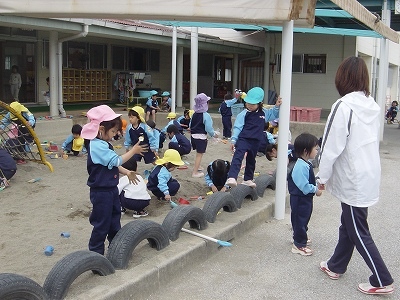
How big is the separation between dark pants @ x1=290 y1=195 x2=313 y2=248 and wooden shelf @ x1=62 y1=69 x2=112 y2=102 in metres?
14.2

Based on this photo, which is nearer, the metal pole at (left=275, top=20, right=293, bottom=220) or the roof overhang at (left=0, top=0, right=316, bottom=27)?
the roof overhang at (left=0, top=0, right=316, bottom=27)

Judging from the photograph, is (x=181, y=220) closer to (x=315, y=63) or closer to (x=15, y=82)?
(x=15, y=82)

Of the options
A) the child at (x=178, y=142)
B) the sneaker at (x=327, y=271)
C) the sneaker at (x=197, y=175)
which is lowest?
the sneaker at (x=327, y=271)

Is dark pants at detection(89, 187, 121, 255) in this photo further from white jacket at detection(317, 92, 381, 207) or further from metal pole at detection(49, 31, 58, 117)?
metal pole at detection(49, 31, 58, 117)

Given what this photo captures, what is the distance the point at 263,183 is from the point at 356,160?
9.85 feet

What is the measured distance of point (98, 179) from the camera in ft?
13.1

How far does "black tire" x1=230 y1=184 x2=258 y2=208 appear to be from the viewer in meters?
5.98

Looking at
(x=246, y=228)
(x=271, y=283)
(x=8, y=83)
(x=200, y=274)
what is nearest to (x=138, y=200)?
Result: (x=246, y=228)

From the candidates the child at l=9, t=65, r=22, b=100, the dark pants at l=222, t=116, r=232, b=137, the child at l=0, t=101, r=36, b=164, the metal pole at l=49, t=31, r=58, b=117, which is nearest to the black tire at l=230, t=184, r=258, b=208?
the child at l=0, t=101, r=36, b=164

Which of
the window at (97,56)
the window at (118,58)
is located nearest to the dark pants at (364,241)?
the window at (97,56)

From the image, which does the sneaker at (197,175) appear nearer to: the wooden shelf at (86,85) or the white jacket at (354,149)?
the white jacket at (354,149)

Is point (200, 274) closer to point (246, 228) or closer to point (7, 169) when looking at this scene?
point (246, 228)

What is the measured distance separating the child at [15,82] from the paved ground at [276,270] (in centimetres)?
1198

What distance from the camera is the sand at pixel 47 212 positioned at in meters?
4.54
